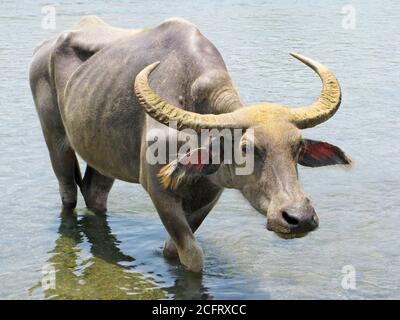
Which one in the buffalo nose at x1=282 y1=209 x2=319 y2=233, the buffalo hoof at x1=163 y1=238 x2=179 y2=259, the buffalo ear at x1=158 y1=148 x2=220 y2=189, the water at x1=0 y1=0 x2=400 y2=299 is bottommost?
the water at x1=0 y1=0 x2=400 y2=299

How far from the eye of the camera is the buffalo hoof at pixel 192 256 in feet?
20.7

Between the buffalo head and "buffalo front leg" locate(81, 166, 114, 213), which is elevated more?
the buffalo head

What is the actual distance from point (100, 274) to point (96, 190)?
1697 mm

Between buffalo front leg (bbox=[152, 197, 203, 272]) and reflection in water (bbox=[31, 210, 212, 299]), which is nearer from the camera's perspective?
buffalo front leg (bbox=[152, 197, 203, 272])

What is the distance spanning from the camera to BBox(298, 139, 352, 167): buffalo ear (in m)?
5.76

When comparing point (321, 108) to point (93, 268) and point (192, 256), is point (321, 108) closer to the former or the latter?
point (192, 256)

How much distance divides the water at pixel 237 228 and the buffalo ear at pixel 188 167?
1.47ft

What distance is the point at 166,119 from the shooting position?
18.1ft

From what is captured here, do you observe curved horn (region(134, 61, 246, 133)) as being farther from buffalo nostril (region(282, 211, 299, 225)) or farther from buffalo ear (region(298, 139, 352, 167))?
buffalo nostril (region(282, 211, 299, 225))

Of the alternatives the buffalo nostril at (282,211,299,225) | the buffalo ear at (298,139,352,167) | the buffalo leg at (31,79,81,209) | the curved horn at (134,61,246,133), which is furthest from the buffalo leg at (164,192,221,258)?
the buffalo leg at (31,79,81,209)

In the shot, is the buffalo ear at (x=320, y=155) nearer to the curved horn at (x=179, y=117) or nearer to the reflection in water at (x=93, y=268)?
the curved horn at (x=179, y=117)

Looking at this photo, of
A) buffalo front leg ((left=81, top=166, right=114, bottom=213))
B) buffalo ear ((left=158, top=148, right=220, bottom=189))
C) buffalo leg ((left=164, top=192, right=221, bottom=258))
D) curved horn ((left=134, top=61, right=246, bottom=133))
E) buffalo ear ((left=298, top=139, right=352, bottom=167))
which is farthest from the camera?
buffalo front leg ((left=81, top=166, right=114, bottom=213))

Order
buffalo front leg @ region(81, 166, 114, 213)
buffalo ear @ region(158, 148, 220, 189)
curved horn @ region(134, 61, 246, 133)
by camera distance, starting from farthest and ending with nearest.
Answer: buffalo front leg @ region(81, 166, 114, 213)
buffalo ear @ region(158, 148, 220, 189)
curved horn @ region(134, 61, 246, 133)

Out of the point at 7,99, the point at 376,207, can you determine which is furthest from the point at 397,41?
the point at 376,207
